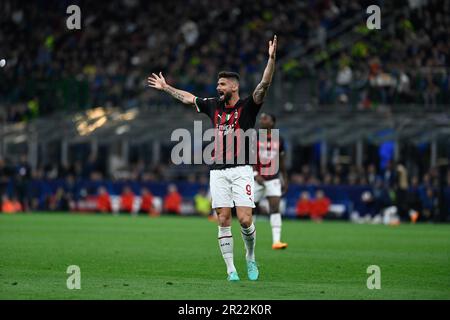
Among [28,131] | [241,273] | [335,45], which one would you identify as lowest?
[241,273]

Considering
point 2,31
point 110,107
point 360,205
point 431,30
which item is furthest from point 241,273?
point 2,31

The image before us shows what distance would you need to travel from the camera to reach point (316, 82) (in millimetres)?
38906

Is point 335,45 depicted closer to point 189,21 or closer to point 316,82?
point 316,82

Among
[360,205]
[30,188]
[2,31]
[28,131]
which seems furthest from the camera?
[2,31]

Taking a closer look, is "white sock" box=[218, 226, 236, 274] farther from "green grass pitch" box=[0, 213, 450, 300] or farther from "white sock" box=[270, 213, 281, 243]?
"white sock" box=[270, 213, 281, 243]

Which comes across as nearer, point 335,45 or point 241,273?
point 241,273

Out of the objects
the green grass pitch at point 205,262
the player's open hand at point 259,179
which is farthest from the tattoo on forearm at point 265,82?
the player's open hand at point 259,179

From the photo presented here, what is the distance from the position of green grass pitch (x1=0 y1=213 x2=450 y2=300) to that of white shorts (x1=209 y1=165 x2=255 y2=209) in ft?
3.48

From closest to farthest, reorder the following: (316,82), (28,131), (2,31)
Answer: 1. (316,82)
2. (28,131)
3. (2,31)

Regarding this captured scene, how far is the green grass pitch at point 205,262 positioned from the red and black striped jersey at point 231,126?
1.63 metres

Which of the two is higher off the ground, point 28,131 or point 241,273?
point 28,131

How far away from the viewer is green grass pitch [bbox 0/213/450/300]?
12.8m

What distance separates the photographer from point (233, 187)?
14555 millimetres
